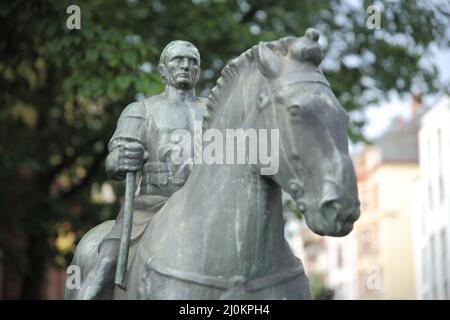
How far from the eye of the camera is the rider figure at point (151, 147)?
263 inches

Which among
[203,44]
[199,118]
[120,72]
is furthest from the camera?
[203,44]

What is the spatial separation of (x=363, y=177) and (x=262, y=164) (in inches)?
2891

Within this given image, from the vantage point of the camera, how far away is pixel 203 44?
17516 millimetres

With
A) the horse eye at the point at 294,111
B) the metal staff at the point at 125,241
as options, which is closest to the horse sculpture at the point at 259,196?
the horse eye at the point at 294,111

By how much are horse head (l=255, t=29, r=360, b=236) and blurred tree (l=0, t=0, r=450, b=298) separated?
787 centimetres

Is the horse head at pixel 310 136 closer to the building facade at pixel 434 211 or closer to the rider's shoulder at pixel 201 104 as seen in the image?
the rider's shoulder at pixel 201 104

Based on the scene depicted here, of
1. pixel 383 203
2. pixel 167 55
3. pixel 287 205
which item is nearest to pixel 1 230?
pixel 287 205

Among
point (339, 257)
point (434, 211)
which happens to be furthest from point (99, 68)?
point (339, 257)

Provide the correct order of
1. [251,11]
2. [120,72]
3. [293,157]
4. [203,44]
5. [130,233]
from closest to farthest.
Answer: [293,157] < [130,233] < [120,72] < [203,44] < [251,11]

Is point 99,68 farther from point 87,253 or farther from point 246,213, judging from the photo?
point 246,213

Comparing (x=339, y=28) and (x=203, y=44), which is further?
(x=339, y=28)

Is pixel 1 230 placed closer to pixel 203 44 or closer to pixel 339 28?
pixel 203 44

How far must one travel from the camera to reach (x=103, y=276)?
664 centimetres

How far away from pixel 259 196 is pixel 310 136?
1.86 ft
